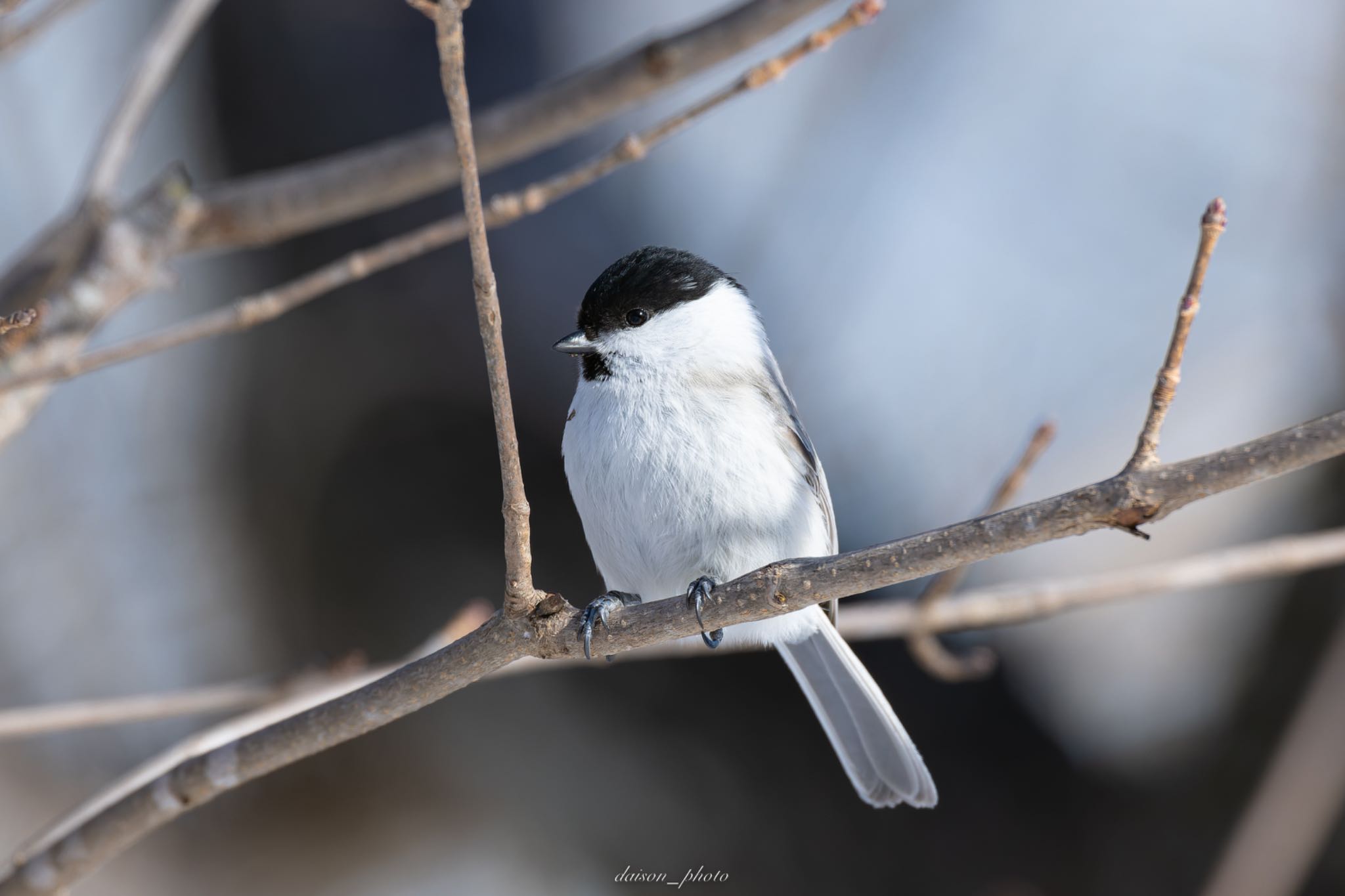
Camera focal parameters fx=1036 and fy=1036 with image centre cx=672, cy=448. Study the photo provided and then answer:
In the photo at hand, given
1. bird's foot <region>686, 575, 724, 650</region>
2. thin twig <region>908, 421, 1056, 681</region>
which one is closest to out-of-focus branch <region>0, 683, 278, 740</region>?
bird's foot <region>686, 575, 724, 650</region>

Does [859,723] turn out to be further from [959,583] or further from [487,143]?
[487,143]

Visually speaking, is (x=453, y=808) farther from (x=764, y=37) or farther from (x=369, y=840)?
(x=764, y=37)

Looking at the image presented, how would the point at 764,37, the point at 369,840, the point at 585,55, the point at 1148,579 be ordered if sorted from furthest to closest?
the point at 585,55
the point at 369,840
the point at 1148,579
the point at 764,37

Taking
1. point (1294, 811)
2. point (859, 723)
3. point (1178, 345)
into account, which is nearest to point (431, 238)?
point (1178, 345)

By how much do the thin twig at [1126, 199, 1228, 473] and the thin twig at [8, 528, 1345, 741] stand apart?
907mm

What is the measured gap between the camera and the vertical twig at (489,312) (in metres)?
0.92

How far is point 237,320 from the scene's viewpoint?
144cm

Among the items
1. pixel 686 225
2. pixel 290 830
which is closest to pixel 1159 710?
pixel 686 225

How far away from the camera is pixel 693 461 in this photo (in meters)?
1.68

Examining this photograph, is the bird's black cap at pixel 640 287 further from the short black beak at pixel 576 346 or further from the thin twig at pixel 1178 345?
the thin twig at pixel 1178 345

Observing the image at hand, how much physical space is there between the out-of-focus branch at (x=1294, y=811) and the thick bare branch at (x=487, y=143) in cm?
200

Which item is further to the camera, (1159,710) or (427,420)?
(427,420)

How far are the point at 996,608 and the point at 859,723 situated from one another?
0.34m

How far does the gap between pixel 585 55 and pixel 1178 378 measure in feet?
8.75
